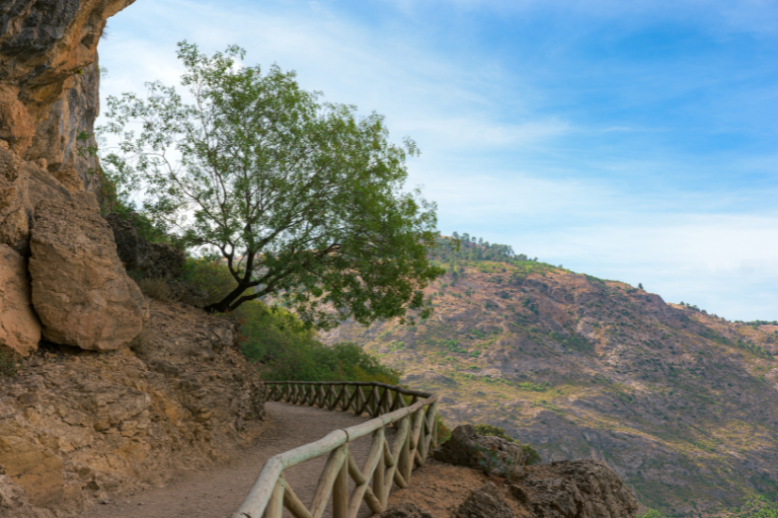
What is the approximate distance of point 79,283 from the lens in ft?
25.5

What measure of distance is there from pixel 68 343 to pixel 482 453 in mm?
6567

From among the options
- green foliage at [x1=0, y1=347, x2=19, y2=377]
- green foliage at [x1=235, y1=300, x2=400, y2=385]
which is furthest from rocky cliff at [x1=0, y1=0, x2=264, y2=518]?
green foliage at [x1=235, y1=300, x2=400, y2=385]

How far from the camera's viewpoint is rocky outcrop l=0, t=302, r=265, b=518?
560cm

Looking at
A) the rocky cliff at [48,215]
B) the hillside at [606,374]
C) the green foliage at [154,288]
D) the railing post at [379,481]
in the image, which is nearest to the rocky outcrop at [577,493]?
the railing post at [379,481]

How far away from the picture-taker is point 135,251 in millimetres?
13109

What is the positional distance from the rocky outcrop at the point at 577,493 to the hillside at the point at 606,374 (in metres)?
83.6

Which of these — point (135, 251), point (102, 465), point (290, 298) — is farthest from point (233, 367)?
point (102, 465)

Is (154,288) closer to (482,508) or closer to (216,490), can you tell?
(216,490)

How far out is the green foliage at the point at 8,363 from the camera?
632 cm

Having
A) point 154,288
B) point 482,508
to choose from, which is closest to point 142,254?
point 154,288

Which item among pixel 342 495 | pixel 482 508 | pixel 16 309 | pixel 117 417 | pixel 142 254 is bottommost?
pixel 117 417

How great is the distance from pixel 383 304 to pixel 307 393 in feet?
23.7

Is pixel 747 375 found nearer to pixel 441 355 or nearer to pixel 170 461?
pixel 441 355

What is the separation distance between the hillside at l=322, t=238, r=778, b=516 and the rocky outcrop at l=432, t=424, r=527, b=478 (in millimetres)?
83210
